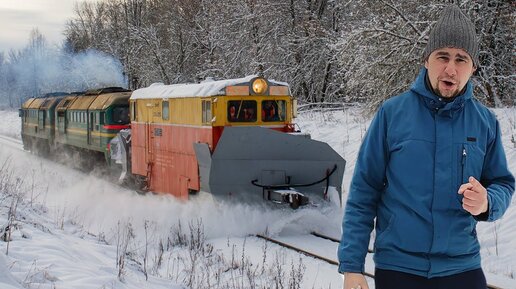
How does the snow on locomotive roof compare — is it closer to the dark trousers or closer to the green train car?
the green train car

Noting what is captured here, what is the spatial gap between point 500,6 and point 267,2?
13.8 m

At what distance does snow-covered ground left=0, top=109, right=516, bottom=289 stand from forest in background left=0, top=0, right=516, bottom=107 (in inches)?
87.2

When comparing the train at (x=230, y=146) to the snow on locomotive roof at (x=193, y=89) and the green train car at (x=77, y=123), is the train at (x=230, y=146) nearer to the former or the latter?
the snow on locomotive roof at (x=193, y=89)

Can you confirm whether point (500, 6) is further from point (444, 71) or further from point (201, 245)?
point (444, 71)

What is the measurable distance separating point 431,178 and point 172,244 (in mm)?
7463

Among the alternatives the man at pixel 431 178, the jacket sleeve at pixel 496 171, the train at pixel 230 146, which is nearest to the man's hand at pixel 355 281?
the man at pixel 431 178

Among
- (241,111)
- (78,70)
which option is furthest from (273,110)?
(78,70)

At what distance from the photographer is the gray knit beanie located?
8.53 ft

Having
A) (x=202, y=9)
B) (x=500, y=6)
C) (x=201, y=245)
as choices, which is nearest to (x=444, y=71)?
(x=201, y=245)

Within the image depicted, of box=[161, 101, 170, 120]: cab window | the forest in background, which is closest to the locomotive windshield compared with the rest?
box=[161, 101, 170, 120]: cab window

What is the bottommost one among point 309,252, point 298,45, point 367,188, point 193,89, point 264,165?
point 309,252

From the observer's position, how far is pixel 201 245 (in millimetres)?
8781

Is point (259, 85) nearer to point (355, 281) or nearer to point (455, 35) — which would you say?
point (455, 35)

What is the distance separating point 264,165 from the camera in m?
10.3
